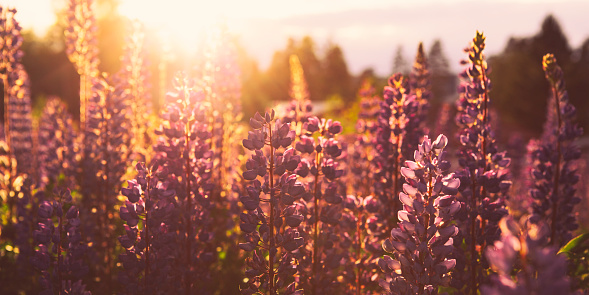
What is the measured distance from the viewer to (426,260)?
1.92 metres

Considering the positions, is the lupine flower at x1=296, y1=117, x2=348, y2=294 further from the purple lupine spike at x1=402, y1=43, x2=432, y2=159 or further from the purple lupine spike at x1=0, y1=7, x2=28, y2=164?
the purple lupine spike at x1=0, y1=7, x2=28, y2=164

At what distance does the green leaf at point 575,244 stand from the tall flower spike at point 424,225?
730 mm

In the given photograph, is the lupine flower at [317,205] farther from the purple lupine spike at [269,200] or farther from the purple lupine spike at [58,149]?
the purple lupine spike at [58,149]

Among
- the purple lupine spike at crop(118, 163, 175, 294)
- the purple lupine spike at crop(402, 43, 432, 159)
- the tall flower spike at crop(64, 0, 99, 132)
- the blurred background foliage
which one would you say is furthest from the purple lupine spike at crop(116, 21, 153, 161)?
the blurred background foliage

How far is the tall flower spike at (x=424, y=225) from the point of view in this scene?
1875 mm

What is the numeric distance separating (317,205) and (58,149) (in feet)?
11.7

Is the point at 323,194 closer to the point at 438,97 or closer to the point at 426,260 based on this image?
the point at 426,260

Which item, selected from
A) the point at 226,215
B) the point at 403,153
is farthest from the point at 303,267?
the point at 226,215

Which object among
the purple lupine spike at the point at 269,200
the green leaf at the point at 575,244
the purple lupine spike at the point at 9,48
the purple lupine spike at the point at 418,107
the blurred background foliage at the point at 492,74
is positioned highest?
the blurred background foliage at the point at 492,74

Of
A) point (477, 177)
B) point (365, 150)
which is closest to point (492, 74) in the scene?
point (365, 150)

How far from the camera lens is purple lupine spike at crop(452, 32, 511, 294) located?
8.16ft

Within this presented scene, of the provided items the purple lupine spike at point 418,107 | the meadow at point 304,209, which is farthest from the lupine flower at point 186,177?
the purple lupine spike at point 418,107

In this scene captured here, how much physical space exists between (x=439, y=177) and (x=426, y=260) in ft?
1.10

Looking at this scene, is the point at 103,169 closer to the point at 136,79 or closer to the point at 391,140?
the point at 136,79
